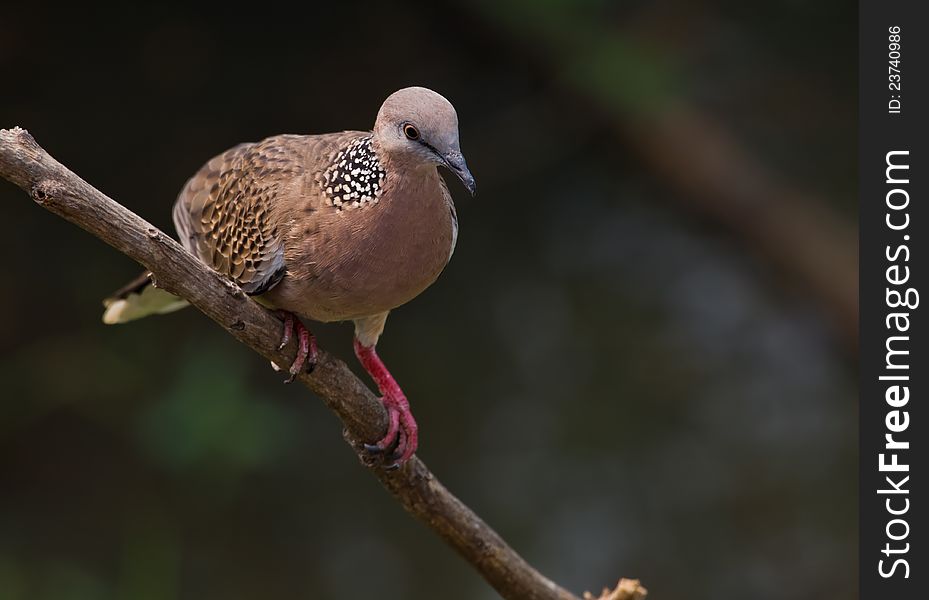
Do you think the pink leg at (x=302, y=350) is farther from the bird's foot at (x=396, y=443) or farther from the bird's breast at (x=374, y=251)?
the bird's foot at (x=396, y=443)

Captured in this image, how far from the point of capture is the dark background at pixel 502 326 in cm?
486

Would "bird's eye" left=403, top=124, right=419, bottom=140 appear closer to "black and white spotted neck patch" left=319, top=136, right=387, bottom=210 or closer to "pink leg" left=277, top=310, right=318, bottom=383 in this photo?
"black and white spotted neck patch" left=319, top=136, right=387, bottom=210

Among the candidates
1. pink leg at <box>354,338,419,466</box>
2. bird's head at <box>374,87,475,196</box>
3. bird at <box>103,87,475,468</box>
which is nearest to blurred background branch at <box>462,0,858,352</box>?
pink leg at <box>354,338,419,466</box>

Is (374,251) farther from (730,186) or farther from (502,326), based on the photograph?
(730,186)

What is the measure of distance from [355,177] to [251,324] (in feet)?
1.31

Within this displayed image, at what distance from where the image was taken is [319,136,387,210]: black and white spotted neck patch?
7.96ft

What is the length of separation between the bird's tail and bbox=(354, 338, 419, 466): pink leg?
52cm

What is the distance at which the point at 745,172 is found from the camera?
5.86 meters

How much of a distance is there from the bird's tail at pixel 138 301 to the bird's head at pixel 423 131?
92 cm

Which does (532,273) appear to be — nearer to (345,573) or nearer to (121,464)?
(345,573)

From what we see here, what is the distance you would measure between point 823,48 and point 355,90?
8.11 feet

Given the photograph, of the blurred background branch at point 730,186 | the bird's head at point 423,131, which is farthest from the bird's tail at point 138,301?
the blurred background branch at point 730,186

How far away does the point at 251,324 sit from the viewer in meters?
2.38

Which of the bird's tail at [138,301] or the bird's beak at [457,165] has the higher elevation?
the bird's beak at [457,165]
